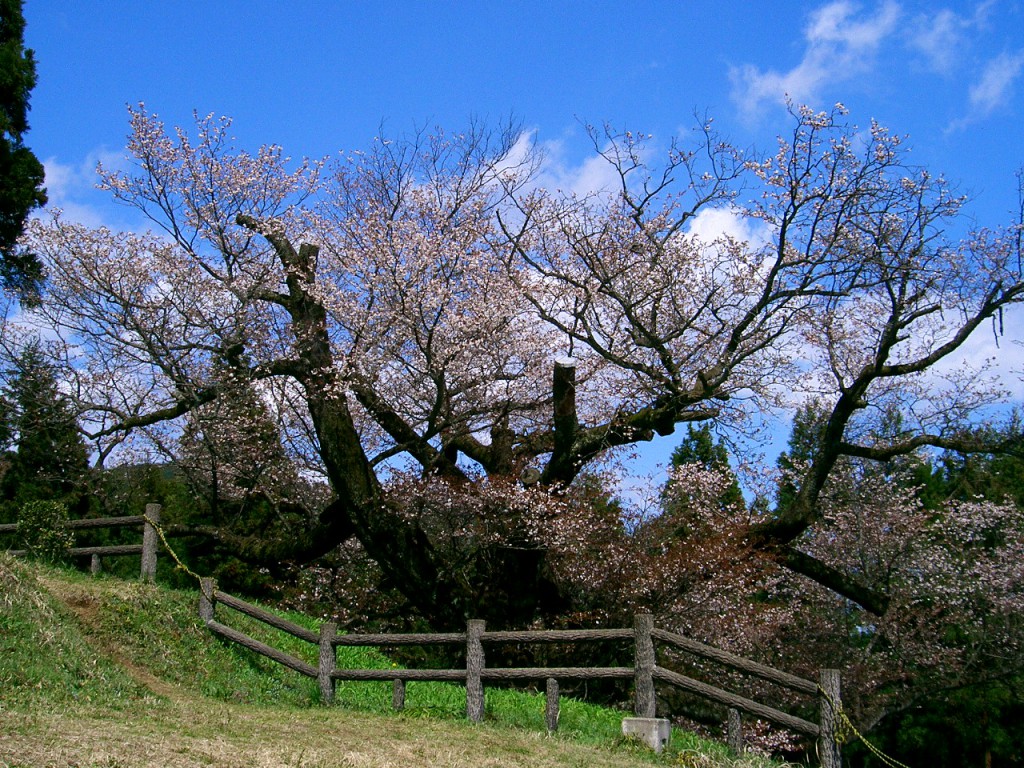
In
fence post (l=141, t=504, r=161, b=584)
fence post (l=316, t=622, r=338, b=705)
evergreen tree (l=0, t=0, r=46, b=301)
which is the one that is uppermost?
evergreen tree (l=0, t=0, r=46, b=301)

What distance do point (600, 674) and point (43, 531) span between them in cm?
909

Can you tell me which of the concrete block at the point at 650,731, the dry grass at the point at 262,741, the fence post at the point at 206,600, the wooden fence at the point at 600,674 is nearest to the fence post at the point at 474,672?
the wooden fence at the point at 600,674

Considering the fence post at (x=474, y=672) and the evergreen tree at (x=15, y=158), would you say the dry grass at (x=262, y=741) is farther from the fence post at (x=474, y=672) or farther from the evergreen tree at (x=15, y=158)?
the evergreen tree at (x=15, y=158)

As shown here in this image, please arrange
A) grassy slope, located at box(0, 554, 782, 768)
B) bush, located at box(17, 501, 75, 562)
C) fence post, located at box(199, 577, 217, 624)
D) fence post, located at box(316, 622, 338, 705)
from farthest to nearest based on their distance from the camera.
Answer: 1. bush, located at box(17, 501, 75, 562)
2. fence post, located at box(199, 577, 217, 624)
3. fence post, located at box(316, 622, 338, 705)
4. grassy slope, located at box(0, 554, 782, 768)

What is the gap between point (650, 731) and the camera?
9.95m

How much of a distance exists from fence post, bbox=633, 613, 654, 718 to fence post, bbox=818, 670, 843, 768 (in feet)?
5.98

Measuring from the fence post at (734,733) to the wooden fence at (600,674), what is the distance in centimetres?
1

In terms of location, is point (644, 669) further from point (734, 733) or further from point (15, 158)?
point (15, 158)

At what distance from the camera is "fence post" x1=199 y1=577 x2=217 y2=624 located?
42.8 feet

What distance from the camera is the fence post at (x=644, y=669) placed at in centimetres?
1034

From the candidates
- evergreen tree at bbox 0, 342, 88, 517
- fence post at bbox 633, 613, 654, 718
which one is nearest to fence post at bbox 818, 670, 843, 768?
fence post at bbox 633, 613, 654, 718

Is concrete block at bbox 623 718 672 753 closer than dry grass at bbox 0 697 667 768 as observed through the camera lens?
No

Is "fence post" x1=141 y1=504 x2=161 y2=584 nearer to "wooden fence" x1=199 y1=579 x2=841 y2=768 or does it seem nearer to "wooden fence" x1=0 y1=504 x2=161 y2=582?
"wooden fence" x1=0 y1=504 x2=161 y2=582

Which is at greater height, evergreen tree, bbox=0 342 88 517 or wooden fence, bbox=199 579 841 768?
evergreen tree, bbox=0 342 88 517
